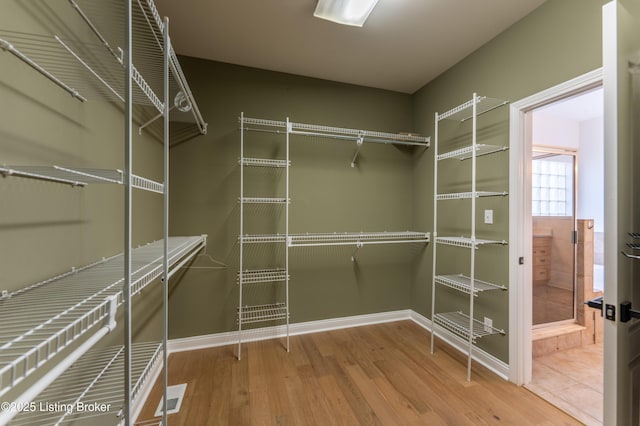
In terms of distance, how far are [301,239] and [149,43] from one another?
1.86 meters

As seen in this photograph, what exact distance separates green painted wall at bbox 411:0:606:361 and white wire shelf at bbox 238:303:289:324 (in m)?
1.52

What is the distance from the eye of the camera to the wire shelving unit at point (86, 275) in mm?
562

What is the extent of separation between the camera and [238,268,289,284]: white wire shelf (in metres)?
2.49

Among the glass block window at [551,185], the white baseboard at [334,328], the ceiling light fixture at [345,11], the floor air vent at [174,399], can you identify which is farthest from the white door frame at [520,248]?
the floor air vent at [174,399]

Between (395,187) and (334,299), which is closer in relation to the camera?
(334,299)

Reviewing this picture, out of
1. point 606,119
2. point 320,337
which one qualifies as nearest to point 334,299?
point 320,337

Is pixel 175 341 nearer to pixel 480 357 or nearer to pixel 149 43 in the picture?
pixel 149 43

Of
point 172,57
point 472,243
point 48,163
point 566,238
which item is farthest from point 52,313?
point 566,238

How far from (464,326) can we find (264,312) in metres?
1.77

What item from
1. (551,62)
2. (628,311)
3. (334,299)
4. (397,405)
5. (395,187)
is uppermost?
(551,62)

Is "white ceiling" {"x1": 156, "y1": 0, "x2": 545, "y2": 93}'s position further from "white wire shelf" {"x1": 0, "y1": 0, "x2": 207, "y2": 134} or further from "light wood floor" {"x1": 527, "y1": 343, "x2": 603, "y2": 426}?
"light wood floor" {"x1": 527, "y1": 343, "x2": 603, "y2": 426}

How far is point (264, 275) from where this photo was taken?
8.41 feet

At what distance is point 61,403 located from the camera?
92 cm

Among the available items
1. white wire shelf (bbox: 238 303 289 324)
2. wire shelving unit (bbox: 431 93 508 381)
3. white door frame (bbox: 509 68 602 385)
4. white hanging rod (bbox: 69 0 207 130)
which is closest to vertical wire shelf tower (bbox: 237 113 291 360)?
white wire shelf (bbox: 238 303 289 324)
